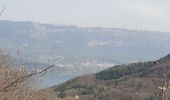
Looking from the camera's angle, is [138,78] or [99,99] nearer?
[99,99]

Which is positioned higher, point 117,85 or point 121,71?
point 117,85

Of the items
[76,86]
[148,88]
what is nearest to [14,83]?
[148,88]

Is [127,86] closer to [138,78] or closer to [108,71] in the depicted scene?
[138,78]

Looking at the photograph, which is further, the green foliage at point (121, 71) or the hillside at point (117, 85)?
the green foliage at point (121, 71)

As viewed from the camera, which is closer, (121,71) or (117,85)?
(117,85)

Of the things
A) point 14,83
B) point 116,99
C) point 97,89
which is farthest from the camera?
point 97,89

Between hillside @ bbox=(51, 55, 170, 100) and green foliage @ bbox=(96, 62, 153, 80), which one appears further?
green foliage @ bbox=(96, 62, 153, 80)

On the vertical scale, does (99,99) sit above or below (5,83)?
below

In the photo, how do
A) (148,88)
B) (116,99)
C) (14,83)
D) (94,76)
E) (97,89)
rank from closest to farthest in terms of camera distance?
(14,83) < (116,99) < (148,88) < (97,89) < (94,76)
